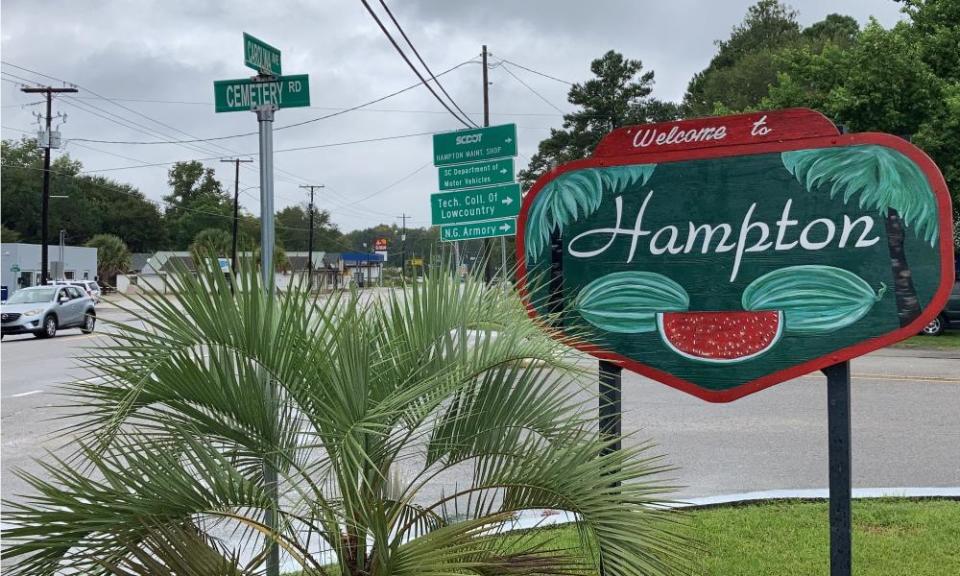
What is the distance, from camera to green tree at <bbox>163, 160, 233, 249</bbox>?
296ft

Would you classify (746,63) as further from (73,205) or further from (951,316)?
(73,205)

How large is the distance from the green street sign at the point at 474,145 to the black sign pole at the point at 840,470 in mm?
8845

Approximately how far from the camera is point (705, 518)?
558 cm

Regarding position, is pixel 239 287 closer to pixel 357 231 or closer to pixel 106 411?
pixel 106 411

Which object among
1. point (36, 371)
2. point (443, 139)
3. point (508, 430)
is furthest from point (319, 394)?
Result: point (36, 371)

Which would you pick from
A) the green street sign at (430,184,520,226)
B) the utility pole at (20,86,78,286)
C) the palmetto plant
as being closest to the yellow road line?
the green street sign at (430,184,520,226)

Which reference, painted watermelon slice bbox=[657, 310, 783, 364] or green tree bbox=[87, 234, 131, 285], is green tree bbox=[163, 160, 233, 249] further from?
painted watermelon slice bbox=[657, 310, 783, 364]

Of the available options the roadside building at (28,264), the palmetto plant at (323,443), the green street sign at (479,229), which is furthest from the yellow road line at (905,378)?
the roadside building at (28,264)

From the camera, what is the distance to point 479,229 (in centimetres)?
1305

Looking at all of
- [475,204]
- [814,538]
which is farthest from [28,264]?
[814,538]

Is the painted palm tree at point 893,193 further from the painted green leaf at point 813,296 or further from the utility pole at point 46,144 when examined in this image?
the utility pole at point 46,144

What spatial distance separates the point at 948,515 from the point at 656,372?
8.77 feet

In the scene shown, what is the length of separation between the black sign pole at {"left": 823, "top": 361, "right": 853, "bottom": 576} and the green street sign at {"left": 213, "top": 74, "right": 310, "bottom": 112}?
3.49 m

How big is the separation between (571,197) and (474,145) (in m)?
8.56
